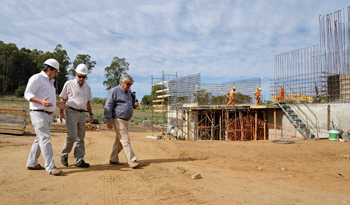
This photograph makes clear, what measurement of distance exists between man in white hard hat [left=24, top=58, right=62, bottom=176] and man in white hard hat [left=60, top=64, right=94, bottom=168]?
36cm

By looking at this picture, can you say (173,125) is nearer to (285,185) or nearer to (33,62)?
(285,185)

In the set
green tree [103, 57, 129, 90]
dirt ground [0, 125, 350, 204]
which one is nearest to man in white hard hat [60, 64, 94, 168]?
dirt ground [0, 125, 350, 204]

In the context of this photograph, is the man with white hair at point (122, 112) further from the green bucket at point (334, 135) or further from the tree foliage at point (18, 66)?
the tree foliage at point (18, 66)

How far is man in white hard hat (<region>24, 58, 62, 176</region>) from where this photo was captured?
12.1ft

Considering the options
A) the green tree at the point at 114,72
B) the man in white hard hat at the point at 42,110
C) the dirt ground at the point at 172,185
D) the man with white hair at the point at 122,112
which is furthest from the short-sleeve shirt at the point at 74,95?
the green tree at the point at 114,72

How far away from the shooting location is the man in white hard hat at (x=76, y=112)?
14.0 ft

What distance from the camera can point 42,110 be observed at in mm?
3822

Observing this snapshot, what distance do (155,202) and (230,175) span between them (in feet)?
6.74

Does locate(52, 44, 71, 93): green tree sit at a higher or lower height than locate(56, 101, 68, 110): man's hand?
higher

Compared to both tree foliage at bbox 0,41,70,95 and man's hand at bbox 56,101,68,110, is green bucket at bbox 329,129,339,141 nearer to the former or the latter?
man's hand at bbox 56,101,68,110

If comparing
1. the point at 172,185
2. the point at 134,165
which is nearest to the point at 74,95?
the point at 134,165

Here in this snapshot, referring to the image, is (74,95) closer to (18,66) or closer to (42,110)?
(42,110)

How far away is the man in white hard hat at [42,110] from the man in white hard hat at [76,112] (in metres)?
0.36

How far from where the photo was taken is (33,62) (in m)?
54.1
